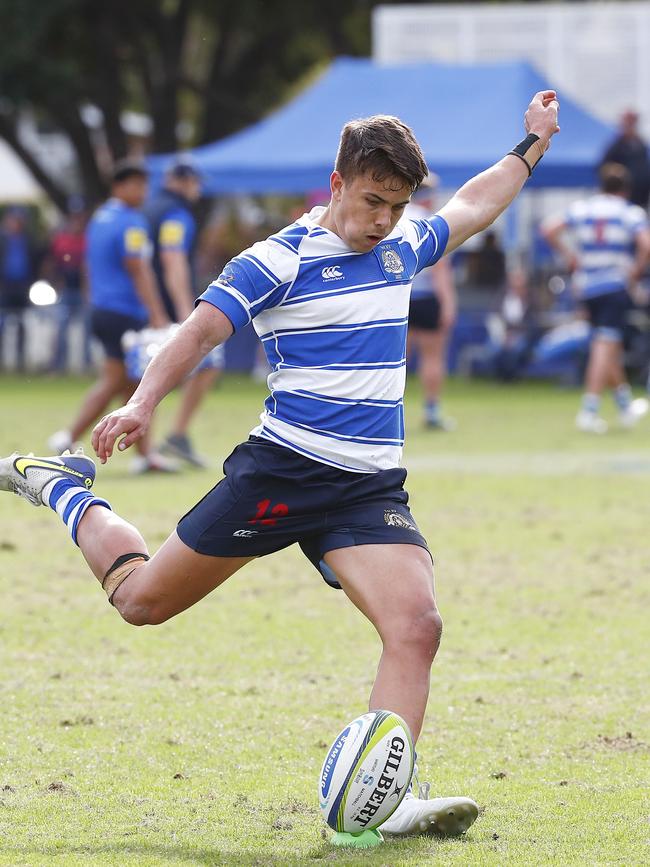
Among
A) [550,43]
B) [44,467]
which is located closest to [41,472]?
[44,467]

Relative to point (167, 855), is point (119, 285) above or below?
below

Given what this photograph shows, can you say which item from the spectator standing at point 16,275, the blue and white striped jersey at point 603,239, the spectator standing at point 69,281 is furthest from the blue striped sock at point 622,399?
the spectator standing at point 16,275

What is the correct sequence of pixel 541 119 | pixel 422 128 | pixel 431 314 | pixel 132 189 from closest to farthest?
pixel 541 119 < pixel 132 189 < pixel 431 314 < pixel 422 128

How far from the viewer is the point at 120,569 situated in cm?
491

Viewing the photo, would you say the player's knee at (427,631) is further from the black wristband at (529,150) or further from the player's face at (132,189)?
the player's face at (132,189)

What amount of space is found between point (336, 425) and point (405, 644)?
65 centimetres

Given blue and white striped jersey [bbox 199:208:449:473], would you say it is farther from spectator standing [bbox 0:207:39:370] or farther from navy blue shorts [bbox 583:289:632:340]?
spectator standing [bbox 0:207:39:370]

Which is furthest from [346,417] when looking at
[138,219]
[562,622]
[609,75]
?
[609,75]

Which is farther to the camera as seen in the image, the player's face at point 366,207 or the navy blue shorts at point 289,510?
the navy blue shorts at point 289,510

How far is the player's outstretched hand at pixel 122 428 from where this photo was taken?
14.1 ft

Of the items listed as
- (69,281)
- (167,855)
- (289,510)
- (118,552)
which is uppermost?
(289,510)

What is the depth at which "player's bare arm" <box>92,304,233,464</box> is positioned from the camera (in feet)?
14.2

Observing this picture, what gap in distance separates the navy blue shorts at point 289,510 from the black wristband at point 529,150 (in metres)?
1.24

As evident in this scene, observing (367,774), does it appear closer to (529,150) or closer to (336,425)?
(336,425)
